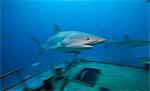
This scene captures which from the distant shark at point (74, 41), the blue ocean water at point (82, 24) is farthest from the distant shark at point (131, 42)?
the distant shark at point (74, 41)

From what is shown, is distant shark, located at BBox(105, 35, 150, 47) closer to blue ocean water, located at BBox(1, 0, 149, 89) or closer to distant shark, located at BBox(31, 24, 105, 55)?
blue ocean water, located at BBox(1, 0, 149, 89)

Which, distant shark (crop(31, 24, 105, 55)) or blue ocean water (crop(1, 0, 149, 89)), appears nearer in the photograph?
distant shark (crop(31, 24, 105, 55))

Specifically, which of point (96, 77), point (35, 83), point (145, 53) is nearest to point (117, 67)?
point (96, 77)

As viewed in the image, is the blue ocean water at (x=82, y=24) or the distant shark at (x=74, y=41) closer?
the distant shark at (x=74, y=41)

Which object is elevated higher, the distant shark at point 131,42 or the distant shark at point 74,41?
the distant shark at point 74,41

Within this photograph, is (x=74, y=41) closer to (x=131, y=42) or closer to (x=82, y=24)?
(x=131, y=42)

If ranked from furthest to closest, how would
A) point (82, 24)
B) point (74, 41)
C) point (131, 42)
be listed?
point (82, 24) < point (131, 42) < point (74, 41)

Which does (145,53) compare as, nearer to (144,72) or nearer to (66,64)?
(144,72)

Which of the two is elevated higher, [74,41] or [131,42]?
[74,41]

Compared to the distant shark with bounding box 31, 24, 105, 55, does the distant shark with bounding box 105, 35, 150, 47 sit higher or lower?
lower

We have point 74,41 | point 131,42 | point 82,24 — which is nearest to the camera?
point 74,41

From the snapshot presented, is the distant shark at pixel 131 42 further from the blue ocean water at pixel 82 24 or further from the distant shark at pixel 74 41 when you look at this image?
the distant shark at pixel 74 41

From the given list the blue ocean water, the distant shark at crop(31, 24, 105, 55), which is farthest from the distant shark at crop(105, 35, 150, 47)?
the distant shark at crop(31, 24, 105, 55)

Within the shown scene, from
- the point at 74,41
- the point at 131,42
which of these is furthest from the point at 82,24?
the point at 74,41
